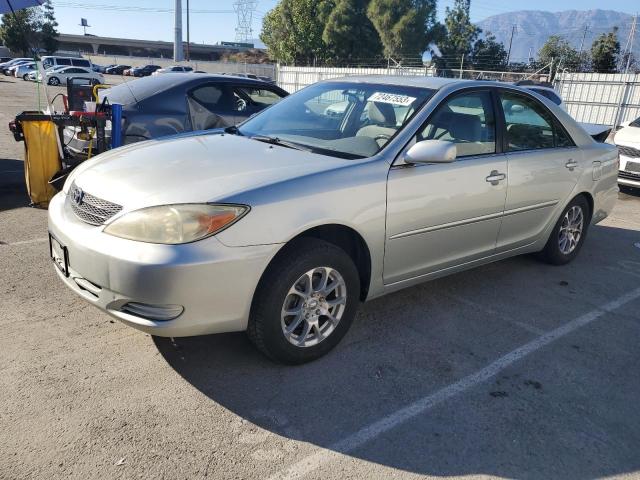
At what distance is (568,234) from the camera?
5.28 metres

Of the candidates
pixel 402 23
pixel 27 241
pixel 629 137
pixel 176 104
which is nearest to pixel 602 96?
pixel 629 137

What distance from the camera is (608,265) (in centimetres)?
554

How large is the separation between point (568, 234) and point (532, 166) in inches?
47.3

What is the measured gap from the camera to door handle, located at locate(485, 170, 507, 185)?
405 centimetres

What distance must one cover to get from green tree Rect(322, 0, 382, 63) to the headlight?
164ft

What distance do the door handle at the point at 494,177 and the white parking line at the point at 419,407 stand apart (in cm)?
116

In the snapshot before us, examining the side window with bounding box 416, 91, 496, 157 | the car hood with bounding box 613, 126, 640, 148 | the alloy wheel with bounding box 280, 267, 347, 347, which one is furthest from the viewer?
the car hood with bounding box 613, 126, 640, 148

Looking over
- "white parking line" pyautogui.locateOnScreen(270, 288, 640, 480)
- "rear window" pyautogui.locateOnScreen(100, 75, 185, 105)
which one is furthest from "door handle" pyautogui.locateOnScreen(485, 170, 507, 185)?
"rear window" pyautogui.locateOnScreen(100, 75, 185, 105)

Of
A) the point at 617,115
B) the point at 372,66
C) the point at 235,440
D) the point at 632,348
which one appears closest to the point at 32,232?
the point at 235,440

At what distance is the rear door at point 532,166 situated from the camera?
433cm

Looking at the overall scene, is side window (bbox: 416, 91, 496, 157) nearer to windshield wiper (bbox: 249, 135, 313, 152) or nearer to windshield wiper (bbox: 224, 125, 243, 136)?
windshield wiper (bbox: 249, 135, 313, 152)

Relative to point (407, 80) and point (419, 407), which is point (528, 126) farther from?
point (419, 407)

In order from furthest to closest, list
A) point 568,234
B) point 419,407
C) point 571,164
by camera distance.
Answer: point 568,234
point 571,164
point 419,407

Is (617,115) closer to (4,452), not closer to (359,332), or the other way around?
(359,332)
